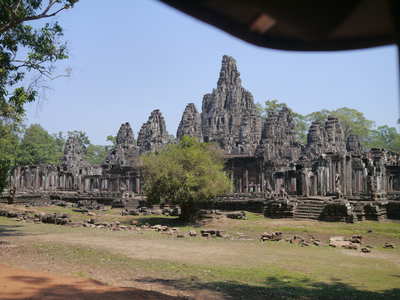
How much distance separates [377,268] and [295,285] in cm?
360

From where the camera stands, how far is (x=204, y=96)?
222 feet

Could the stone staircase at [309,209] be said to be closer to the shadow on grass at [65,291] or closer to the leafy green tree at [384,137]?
the shadow on grass at [65,291]

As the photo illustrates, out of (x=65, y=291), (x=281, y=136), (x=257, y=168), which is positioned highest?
(x=281, y=136)

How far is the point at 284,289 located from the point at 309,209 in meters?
17.8

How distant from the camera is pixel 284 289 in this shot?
7750 mm

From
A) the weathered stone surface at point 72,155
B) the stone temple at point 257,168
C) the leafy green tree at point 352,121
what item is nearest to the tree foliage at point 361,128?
the leafy green tree at point 352,121

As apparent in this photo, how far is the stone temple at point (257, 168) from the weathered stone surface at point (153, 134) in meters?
0.15

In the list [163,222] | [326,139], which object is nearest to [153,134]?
[326,139]

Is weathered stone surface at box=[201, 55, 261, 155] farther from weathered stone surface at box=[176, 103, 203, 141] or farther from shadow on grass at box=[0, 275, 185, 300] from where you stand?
shadow on grass at box=[0, 275, 185, 300]

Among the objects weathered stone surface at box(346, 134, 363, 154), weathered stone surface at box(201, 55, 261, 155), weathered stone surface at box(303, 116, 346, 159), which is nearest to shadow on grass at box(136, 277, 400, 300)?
weathered stone surface at box(303, 116, 346, 159)


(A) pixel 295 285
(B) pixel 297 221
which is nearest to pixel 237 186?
(B) pixel 297 221

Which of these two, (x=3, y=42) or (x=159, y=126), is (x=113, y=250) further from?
(x=159, y=126)

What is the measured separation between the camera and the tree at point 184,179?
2184cm

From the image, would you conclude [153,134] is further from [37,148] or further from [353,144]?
[37,148]
